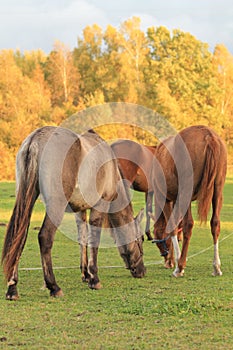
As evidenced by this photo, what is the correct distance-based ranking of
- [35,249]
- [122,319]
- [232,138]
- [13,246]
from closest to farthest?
[122,319] < [13,246] < [35,249] < [232,138]

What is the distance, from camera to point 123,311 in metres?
6.11

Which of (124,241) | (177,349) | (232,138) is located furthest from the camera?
(232,138)

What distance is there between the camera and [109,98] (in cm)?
5362

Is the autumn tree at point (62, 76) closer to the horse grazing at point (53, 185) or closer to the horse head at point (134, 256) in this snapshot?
the horse head at point (134, 256)

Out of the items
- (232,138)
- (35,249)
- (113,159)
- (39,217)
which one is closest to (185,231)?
(113,159)

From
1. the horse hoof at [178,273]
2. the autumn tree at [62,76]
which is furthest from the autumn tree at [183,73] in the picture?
the horse hoof at [178,273]

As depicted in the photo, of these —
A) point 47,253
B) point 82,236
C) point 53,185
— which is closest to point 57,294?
point 47,253

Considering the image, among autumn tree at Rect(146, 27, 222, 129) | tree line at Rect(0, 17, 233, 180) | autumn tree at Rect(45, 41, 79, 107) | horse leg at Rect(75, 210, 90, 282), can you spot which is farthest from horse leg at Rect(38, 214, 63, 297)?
autumn tree at Rect(45, 41, 79, 107)

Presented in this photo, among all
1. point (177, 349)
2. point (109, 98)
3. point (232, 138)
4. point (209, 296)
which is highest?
point (177, 349)

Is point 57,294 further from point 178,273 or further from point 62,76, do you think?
point 62,76

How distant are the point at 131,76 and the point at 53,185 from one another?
4783cm

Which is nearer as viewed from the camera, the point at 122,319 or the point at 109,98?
the point at 122,319

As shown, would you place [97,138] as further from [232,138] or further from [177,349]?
[232,138]

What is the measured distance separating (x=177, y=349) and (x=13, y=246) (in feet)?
8.64
